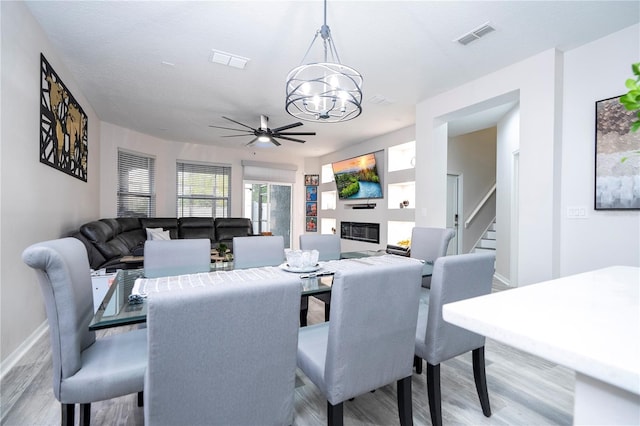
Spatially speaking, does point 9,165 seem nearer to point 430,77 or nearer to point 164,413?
point 164,413

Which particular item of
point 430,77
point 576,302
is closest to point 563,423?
point 576,302

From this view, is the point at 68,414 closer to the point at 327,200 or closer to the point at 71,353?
the point at 71,353

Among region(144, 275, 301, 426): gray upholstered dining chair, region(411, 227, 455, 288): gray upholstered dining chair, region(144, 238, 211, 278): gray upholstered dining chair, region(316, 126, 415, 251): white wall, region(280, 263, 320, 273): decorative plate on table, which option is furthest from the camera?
region(316, 126, 415, 251): white wall

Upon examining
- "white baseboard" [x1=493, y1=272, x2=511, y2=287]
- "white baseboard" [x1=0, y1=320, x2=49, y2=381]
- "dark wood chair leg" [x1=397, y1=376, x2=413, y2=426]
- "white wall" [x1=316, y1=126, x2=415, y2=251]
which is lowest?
"white baseboard" [x1=0, y1=320, x2=49, y2=381]

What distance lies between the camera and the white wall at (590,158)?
247 cm

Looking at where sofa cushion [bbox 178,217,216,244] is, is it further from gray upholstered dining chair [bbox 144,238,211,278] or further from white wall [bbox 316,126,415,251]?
gray upholstered dining chair [bbox 144,238,211,278]

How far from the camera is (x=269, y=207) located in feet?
25.2

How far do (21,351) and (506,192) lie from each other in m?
5.72

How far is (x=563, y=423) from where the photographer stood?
5.22ft

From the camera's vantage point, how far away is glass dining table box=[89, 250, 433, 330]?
114 cm

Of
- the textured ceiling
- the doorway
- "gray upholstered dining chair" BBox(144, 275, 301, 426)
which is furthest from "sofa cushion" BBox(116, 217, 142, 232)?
the doorway

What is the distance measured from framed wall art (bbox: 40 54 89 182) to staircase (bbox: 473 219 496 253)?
259 inches

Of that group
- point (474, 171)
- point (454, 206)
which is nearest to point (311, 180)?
point (454, 206)

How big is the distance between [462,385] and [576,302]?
160 cm
